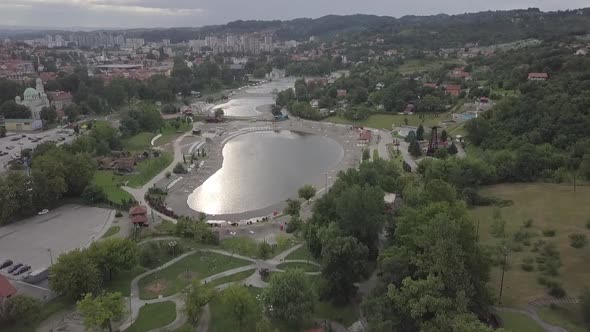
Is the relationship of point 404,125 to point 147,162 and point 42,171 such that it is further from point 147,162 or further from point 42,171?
point 42,171

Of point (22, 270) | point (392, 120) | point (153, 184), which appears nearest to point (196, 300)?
point (22, 270)

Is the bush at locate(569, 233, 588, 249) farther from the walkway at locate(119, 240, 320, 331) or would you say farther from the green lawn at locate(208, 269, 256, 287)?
the green lawn at locate(208, 269, 256, 287)

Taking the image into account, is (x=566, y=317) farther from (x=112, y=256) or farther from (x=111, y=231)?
(x=111, y=231)

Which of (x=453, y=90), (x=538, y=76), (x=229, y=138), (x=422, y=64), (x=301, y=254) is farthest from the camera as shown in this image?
(x=422, y=64)

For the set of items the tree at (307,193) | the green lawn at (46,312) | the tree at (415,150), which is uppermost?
the tree at (415,150)

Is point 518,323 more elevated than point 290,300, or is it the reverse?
point 290,300

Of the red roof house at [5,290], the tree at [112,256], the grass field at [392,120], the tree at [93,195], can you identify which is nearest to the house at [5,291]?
the red roof house at [5,290]

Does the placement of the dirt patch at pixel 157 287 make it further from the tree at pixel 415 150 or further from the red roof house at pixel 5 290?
the tree at pixel 415 150
